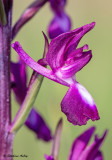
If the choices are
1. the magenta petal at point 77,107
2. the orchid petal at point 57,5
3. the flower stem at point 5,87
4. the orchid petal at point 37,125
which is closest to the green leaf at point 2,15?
the flower stem at point 5,87

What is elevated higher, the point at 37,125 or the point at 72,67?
the point at 72,67

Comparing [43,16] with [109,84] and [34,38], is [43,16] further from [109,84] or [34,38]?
[109,84]

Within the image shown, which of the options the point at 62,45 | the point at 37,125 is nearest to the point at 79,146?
the point at 37,125

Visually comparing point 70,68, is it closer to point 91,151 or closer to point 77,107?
point 77,107

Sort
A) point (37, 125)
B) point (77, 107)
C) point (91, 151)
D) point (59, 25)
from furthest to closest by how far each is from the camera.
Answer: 1. point (59, 25)
2. point (37, 125)
3. point (91, 151)
4. point (77, 107)

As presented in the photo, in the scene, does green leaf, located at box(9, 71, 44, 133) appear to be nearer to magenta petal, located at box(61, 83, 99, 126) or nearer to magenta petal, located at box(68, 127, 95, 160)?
magenta petal, located at box(61, 83, 99, 126)

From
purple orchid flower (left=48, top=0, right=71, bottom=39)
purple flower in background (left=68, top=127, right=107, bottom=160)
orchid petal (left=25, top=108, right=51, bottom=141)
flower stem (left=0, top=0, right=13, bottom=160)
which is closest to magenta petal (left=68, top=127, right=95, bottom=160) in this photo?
purple flower in background (left=68, top=127, right=107, bottom=160)

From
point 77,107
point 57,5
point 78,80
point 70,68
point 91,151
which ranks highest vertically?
point 57,5

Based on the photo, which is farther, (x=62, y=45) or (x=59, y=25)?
(x=59, y=25)
